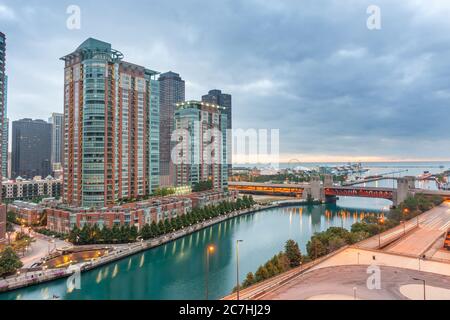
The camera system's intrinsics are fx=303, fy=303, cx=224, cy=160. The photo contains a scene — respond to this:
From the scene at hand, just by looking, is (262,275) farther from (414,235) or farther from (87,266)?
(414,235)

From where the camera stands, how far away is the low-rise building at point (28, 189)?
4931 cm

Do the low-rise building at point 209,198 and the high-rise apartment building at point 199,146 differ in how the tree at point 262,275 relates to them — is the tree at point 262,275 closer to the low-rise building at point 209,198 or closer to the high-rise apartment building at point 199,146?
the low-rise building at point 209,198

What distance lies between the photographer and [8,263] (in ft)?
55.8

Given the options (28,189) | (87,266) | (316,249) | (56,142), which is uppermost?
(56,142)

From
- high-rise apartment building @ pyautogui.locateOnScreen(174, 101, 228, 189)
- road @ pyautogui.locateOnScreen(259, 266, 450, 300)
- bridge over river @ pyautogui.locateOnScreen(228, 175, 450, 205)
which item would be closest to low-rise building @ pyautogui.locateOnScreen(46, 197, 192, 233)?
high-rise apartment building @ pyautogui.locateOnScreen(174, 101, 228, 189)

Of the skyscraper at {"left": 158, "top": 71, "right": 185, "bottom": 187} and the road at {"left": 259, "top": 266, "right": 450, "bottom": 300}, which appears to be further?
the skyscraper at {"left": 158, "top": 71, "right": 185, "bottom": 187}

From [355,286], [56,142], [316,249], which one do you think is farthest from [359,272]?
[56,142]

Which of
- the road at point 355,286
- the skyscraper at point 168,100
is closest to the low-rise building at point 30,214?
the road at point 355,286

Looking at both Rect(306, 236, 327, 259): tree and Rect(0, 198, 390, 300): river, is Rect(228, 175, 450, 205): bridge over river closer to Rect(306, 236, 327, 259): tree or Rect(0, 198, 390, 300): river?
Rect(0, 198, 390, 300): river

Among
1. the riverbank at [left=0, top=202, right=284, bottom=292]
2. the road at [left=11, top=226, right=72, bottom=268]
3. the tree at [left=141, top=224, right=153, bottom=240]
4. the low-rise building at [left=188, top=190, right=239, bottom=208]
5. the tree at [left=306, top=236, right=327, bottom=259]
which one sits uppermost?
the low-rise building at [left=188, top=190, right=239, bottom=208]

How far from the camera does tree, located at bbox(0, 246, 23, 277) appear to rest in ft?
55.4

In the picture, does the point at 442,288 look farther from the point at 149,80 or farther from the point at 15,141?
the point at 15,141

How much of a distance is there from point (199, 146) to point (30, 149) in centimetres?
6491

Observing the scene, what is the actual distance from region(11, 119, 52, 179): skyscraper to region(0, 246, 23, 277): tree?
75.4 meters
